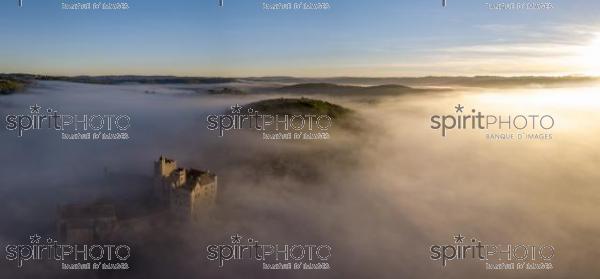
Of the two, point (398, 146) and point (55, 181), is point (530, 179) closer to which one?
point (398, 146)

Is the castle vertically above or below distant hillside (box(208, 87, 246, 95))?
below

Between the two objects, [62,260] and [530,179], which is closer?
[62,260]

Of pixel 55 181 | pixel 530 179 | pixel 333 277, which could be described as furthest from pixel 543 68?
pixel 55 181

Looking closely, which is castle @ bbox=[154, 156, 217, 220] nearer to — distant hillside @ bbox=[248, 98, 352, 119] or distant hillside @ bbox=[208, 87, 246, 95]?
distant hillside @ bbox=[208, 87, 246, 95]

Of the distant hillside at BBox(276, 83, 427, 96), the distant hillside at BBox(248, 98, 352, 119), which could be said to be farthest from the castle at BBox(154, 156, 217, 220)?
the distant hillside at BBox(276, 83, 427, 96)

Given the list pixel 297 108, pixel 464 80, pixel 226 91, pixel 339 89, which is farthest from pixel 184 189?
pixel 464 80

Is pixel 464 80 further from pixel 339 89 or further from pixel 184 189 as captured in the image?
pixel 184 189
